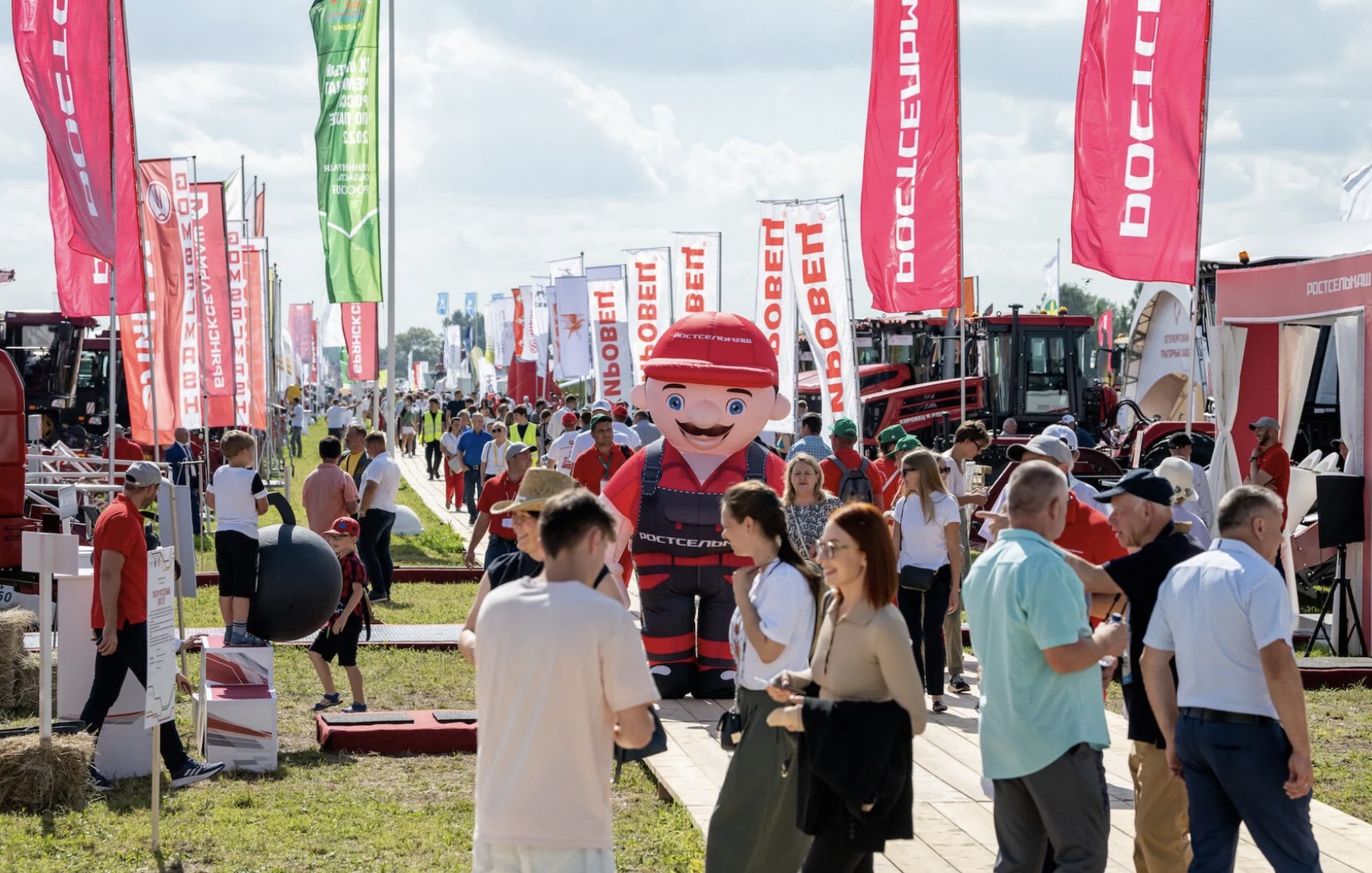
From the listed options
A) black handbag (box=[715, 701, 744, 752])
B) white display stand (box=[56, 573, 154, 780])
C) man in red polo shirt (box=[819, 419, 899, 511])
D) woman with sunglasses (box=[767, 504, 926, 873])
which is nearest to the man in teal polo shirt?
woman with sunglasses (box=[767, 504, 926, 873])

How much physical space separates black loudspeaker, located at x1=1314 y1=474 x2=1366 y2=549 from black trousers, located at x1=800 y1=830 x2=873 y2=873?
7953 mm

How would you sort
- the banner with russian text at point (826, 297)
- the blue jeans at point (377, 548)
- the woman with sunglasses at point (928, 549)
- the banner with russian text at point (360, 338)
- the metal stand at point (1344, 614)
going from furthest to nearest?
the banner with russian text at point (360, 338)
the banner with russian text at point (826, 297)
the blue jeans at point (377, 548)
the metal stand at point (1344, 614)
the woman with sunglasses at point (928, 549)

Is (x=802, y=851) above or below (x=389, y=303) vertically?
below

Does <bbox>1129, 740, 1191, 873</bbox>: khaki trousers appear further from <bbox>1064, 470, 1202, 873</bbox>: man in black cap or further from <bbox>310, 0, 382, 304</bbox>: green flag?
A: <bbox>310, 0, 382, 304</bbox>: green flag

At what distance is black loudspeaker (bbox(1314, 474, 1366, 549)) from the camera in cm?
1145

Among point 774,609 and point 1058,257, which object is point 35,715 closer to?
point 774,609

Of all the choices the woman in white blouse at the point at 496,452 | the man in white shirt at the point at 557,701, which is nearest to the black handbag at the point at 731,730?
the man in white shirt at the point at 557,701

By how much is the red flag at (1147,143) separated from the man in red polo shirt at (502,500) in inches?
182

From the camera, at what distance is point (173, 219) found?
19.8 metres

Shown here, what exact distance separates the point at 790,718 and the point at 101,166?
9.49m

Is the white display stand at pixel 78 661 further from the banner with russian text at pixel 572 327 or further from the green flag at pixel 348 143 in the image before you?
the banner with russian text at pixel 572 327

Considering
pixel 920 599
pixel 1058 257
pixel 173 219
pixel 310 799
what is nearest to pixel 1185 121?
pixel 920 599

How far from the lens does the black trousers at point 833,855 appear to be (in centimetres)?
463

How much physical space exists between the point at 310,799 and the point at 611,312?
22262 millimetres
